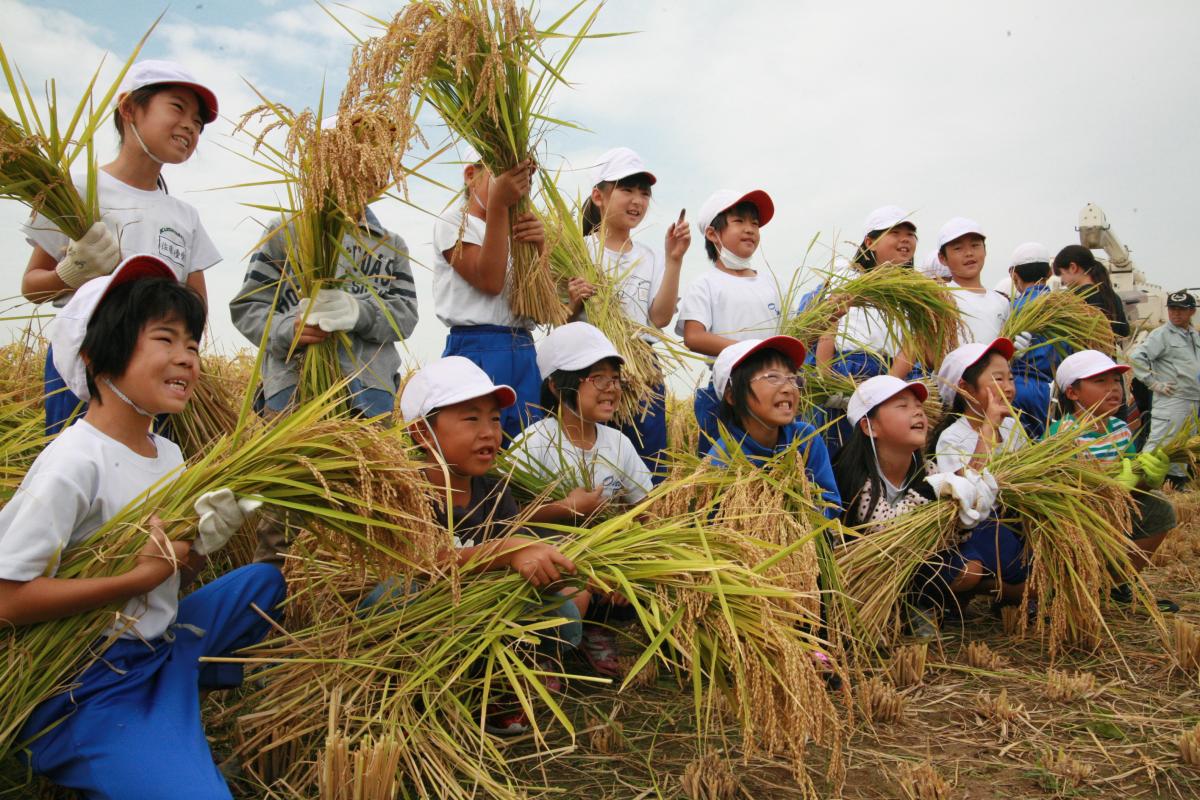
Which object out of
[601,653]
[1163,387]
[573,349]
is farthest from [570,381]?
[1163,387]

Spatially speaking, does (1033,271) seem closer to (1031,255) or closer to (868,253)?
(1031,255)

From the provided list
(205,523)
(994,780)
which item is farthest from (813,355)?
(205,523)

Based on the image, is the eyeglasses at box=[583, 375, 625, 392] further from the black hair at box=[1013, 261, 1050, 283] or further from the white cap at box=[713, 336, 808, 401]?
the black hair at box=[1013, 261, 1050, 283]

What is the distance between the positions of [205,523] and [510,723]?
0.96 metres

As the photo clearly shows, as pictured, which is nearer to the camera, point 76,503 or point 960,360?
point 76,503

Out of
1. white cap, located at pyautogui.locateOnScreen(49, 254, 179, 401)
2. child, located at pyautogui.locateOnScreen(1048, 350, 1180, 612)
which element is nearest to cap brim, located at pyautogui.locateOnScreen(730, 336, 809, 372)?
child, located at pyautogui.locateOnScreen(1048, 350, 1180, 612)

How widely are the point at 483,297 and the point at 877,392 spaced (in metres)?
1.54

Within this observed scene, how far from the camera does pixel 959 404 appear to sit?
4074mm

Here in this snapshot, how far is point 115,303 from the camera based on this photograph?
2014 millimetres

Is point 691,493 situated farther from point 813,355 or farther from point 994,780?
point 813,355

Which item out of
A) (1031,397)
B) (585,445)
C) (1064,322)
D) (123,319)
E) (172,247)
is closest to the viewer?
(123,319)

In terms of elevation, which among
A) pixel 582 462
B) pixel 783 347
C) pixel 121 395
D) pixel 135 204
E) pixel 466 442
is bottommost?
pixel 582 462

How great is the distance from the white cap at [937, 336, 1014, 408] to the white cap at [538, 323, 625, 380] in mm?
1572

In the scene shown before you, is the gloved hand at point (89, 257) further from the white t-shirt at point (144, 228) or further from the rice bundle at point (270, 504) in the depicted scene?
the rice bundle at point (270, 504)
